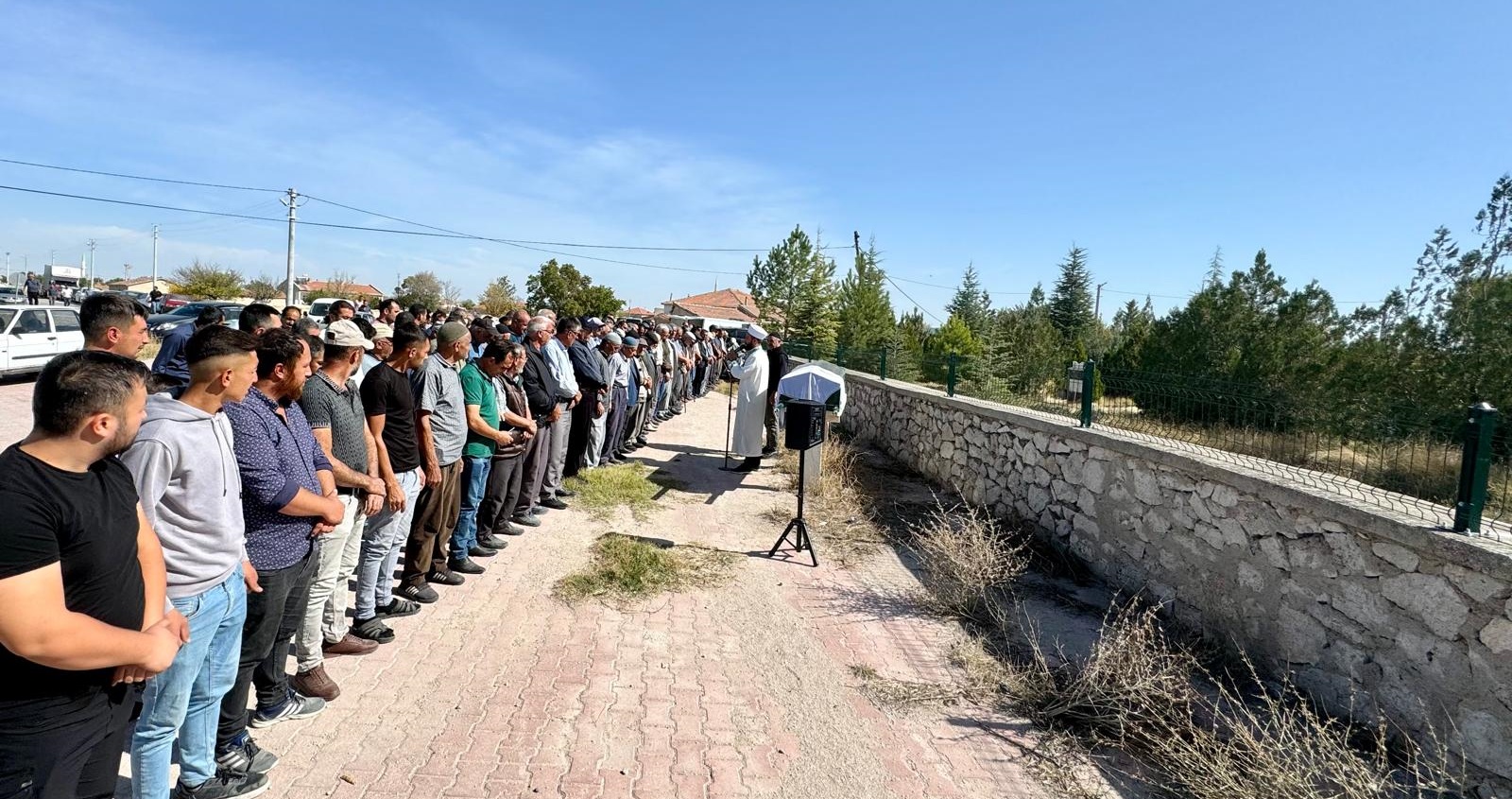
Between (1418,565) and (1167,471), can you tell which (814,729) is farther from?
(1167,471)

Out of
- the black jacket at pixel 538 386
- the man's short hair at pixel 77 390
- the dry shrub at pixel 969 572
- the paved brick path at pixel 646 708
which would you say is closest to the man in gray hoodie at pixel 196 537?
the man's short hair at pixel 77 390

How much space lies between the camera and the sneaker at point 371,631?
162 inches

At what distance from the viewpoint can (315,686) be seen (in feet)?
11.5

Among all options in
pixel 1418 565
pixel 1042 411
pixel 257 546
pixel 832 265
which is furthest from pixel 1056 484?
pixel 832 265

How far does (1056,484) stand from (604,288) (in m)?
41.9

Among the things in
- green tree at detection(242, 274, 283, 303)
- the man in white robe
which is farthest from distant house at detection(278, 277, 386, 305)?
the man in white robe

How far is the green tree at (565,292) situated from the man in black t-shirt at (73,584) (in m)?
41.9

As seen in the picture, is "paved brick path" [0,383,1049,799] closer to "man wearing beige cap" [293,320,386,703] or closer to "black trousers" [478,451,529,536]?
"man wearing beige cap" [293,320,386,703]

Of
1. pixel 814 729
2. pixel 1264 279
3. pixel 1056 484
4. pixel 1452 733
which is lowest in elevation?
pixel 814 729

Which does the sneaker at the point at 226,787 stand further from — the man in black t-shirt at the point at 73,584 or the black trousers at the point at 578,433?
the black trousers at the point at 578,433

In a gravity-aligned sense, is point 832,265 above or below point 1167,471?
above

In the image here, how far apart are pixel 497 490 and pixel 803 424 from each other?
2553 mm

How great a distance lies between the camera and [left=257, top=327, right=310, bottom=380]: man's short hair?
9.50 feet

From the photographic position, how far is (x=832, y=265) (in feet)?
146
